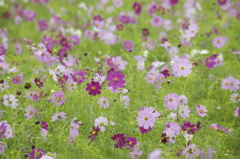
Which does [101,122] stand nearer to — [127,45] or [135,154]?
[135,154]

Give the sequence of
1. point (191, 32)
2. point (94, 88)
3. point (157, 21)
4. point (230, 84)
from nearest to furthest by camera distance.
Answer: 1. point (94, 88)
2. point (230, 84)
3. point (191, 32)
4. point (157, 21)

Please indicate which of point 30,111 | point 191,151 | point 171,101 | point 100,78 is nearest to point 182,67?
point 171,101

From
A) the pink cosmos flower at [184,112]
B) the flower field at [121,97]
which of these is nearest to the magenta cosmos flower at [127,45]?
the flower field at [121,97]

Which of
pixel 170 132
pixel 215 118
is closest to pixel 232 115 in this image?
pixel 215 118

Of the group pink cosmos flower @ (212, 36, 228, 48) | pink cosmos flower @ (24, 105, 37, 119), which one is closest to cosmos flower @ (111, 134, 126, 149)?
pink cosmos flower @ (24, 105, 37, 119)

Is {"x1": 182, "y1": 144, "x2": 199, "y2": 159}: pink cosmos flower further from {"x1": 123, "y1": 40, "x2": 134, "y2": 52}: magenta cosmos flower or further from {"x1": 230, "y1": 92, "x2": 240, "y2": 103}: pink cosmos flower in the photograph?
{"x1": 123, "y1": 40, "x2": 134, "y2": 52}: magenta cosmos flower

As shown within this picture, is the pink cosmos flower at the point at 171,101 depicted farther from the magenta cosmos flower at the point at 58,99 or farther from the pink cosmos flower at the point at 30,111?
the pink cosmos flower at the point at 30,111

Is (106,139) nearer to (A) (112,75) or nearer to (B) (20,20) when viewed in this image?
(A) (112,75)
